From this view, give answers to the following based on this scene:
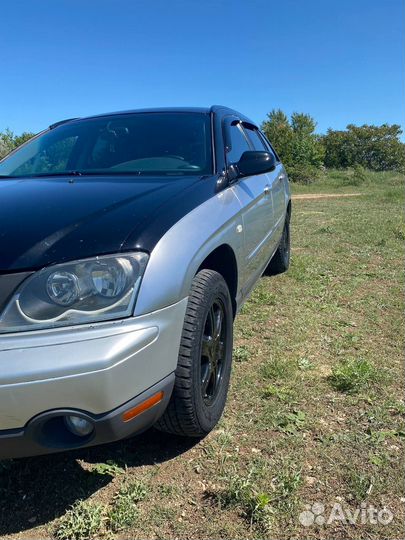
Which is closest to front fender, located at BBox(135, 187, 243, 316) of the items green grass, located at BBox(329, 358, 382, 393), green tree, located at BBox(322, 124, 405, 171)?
green grass, located at BBox(329, 358, 382, 393)

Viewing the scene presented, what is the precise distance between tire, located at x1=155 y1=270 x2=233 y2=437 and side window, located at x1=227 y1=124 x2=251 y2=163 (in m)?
1.09

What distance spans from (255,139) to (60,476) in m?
3.48

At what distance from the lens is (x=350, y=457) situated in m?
2.10

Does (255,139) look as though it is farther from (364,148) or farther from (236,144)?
(364,148)

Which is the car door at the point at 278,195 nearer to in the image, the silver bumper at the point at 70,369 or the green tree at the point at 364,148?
the silver bumper at the point at 70,369

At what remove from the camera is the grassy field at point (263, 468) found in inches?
69.4

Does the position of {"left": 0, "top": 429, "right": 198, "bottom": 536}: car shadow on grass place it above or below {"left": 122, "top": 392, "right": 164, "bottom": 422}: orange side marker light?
below

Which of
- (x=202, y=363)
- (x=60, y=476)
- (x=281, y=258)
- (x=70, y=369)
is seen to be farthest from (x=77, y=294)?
(x=281, y=258)

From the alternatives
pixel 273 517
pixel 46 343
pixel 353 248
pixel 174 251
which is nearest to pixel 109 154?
pixel 174 251

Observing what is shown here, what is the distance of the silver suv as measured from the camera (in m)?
1.54

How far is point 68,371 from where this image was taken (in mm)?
1511

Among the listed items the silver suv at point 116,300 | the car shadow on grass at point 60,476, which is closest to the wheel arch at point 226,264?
the silver suv at point 116,300

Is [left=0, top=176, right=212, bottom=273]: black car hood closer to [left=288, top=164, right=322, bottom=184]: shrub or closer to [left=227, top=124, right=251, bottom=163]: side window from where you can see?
[left=227, top=124, right=251, bottom=163]: side window

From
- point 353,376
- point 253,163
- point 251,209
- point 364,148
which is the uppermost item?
point 364,148
